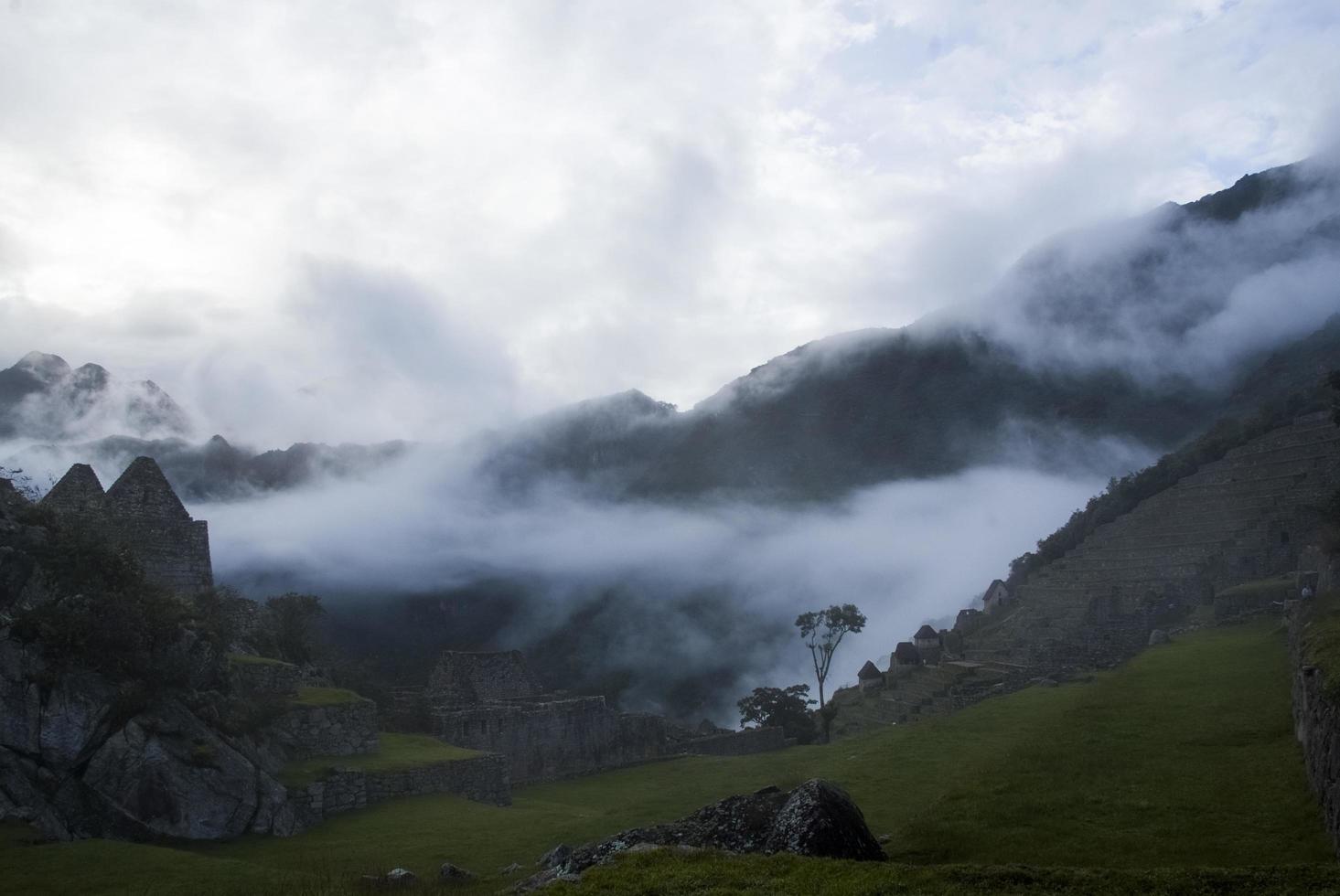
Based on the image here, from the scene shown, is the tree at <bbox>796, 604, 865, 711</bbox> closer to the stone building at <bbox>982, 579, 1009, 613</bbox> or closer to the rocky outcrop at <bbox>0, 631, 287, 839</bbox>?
the stone building at <bbox>982, 579, 1009, 613</bbox>

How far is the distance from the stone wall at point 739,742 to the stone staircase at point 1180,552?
908cm

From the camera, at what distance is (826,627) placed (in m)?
43.9

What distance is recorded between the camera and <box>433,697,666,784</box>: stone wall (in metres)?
28.1

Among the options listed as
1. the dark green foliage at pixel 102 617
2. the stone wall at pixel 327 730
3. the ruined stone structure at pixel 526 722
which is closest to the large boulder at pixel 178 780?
the dark green foliage at pixel 102 617

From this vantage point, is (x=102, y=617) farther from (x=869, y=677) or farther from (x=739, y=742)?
(x=869, y=677)

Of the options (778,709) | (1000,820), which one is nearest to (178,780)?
(1000,820)

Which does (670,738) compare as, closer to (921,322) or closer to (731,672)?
(731,672)

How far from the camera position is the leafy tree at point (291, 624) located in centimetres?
2620

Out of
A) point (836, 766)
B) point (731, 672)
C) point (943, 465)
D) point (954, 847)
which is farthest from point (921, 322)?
point (954, 847)

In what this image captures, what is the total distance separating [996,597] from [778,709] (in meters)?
23.1

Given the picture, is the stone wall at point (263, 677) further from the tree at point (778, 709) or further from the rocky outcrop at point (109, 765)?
the tree at point (778, 709)

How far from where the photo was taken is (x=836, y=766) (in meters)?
19.0

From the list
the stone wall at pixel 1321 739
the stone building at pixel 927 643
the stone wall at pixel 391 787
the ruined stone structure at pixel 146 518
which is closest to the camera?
the stone wall at pixel 1321 739

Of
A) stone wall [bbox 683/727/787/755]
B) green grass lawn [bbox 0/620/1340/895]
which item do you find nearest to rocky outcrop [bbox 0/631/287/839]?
green grass lawn [bbox 0/620/1340/895]
